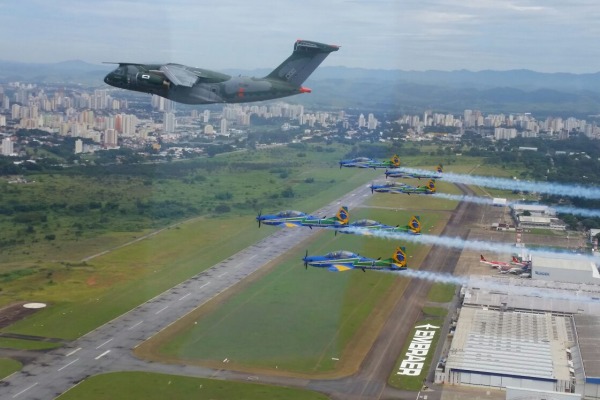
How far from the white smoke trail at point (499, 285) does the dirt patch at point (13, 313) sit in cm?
1032

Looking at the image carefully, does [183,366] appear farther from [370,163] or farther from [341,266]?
[370,163]

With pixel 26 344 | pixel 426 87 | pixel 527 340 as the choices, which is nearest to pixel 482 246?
pixel 527 340

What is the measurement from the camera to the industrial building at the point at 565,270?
22.8m

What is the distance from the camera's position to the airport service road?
15.0 metres

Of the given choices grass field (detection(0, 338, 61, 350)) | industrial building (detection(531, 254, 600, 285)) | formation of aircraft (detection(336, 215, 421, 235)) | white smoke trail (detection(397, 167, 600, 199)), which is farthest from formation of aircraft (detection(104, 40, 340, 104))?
white smoke trail (detection(397, 167, 600, 199))

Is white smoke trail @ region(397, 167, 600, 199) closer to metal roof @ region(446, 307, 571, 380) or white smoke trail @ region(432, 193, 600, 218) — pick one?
white smoke trail @ region(432, 193, 600, 218)

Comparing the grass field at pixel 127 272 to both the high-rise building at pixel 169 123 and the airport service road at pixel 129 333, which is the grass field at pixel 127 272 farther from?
the high-rise building at pixel 169 123

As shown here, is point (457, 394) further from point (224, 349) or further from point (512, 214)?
point (512, 214)

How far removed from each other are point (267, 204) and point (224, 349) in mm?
9546

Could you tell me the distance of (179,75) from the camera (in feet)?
35.8

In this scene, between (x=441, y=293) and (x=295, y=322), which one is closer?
(x=295, y=322)

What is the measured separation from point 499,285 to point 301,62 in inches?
494

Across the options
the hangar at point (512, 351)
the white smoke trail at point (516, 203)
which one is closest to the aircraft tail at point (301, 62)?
the hangar at point (512, 351)

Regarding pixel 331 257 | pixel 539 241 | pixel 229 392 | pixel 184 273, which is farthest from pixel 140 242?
pixel 539 241
